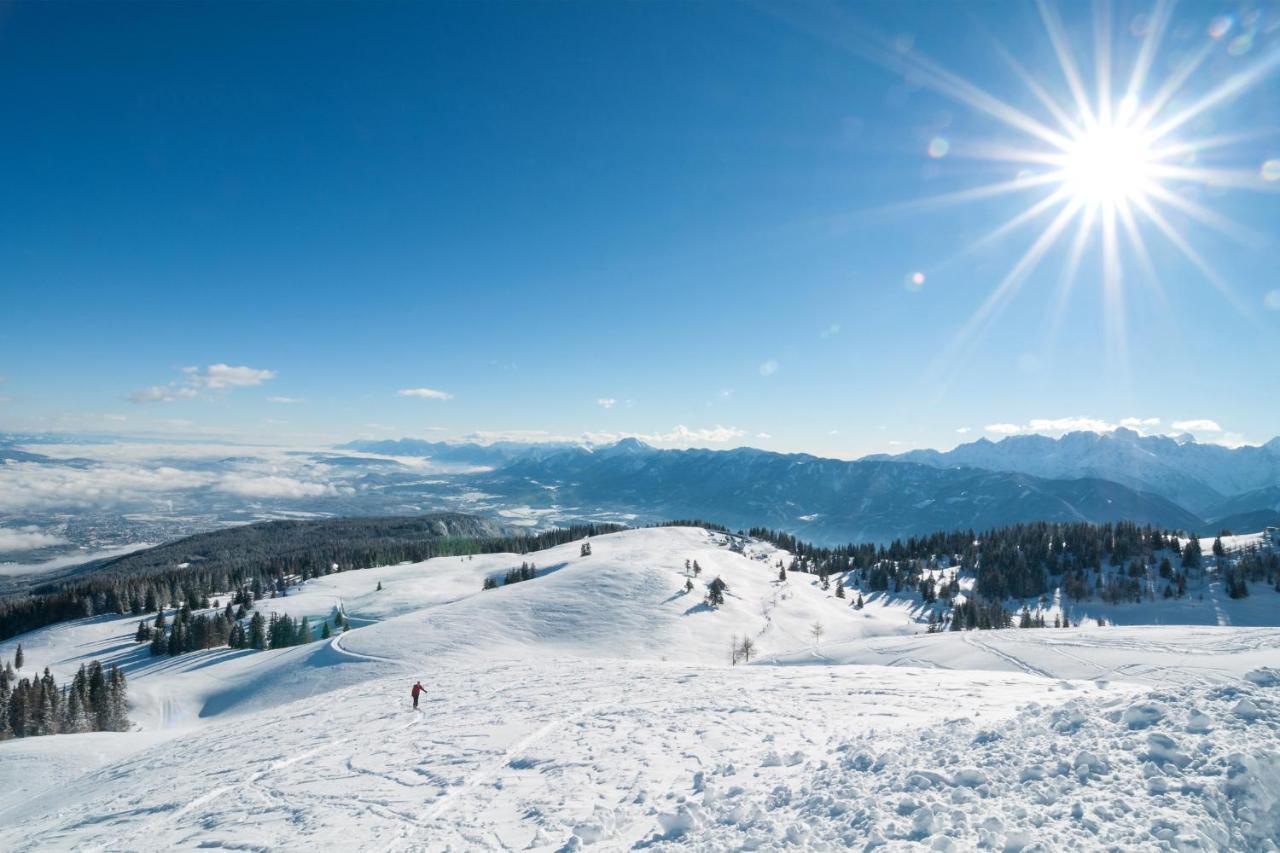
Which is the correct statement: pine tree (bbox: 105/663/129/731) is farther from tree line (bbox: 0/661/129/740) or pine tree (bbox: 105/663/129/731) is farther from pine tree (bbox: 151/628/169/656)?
pine tree (bbox: 151/628/169/656)

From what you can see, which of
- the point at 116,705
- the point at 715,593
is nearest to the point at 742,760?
the point at 116,705

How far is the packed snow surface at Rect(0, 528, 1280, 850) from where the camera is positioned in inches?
395

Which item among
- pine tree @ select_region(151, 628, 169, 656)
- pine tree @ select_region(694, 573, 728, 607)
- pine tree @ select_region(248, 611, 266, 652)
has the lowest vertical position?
pine tree @ select_region(151, 628, 169, 656)

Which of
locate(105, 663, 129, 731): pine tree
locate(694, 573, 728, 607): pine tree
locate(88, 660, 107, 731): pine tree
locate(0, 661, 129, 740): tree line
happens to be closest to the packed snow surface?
locate(0, 661, 129, 740): tree line

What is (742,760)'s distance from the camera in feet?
51.0

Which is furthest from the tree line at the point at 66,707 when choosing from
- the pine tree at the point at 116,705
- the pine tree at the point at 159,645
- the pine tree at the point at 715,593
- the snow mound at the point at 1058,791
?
the snow mound at the point at 1058,791

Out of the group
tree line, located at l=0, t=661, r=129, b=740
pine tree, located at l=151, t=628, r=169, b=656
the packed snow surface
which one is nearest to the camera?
the packed snow surface

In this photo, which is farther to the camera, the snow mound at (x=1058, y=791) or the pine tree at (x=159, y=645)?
the pine tree at (x=159, y=645)

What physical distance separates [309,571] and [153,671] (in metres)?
80.9

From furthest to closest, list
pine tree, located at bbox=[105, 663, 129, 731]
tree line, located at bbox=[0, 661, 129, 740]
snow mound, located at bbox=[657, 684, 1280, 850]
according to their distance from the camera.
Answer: pine tree, located at bbox=[105, 663, 129, 731], tree line, located at bbox=[0, 661, 129, 740], snow mound, located at bbox=[657, 684, 1280, 850]

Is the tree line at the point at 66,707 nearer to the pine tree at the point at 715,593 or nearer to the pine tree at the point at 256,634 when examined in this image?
the pine tree at the point at 256,634

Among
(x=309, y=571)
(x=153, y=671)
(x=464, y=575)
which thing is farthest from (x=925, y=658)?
(x=309, y=571)

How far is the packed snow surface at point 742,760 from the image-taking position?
395 inches

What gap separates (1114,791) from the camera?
33.1ft
